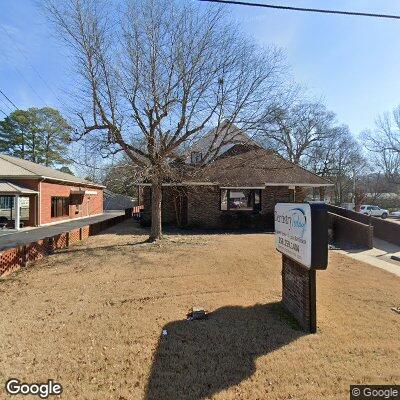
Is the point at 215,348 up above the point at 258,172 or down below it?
below

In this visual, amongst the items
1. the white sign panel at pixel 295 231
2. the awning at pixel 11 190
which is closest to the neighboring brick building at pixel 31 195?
the awning at pixel 11 190

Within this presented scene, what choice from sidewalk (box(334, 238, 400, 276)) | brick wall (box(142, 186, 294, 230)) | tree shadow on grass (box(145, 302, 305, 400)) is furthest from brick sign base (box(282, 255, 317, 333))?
brick wall (box(142, 186, 294, 230))

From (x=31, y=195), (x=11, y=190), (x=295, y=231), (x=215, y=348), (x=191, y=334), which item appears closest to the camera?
(x=215, y=348)

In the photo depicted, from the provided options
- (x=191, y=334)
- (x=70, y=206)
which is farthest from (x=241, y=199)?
(x=70, y=206)

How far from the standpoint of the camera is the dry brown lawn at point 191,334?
3.86 m

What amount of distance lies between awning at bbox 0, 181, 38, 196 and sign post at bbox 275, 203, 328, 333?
19098mm

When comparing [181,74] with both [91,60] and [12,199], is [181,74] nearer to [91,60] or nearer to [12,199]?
[91,60]

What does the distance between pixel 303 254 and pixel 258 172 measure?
582 inches

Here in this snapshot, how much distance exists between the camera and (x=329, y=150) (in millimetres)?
52719

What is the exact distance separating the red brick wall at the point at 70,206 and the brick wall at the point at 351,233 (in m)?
18.8

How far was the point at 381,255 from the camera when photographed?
41.7 ft

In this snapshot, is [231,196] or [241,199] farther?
[241,199]

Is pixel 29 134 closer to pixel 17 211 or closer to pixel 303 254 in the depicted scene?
pixel 17 211

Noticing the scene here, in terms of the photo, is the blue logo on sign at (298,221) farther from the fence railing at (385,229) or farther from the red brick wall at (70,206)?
the red brick wall at (70,206)
